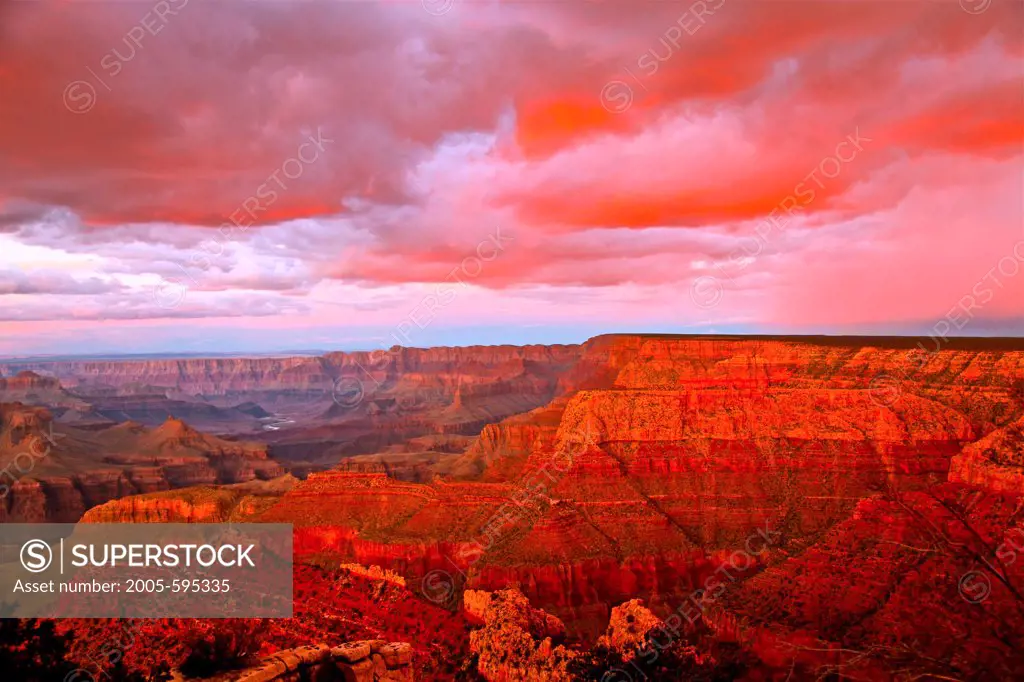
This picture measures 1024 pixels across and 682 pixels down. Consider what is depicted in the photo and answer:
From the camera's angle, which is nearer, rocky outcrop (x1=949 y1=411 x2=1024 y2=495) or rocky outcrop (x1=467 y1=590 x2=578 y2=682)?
rocky outcrop (x1=467 y1=590 x2=578 y2=682)

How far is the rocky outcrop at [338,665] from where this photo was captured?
1742 centimetres

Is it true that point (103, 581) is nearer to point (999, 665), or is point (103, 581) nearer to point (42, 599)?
point (42, 599)

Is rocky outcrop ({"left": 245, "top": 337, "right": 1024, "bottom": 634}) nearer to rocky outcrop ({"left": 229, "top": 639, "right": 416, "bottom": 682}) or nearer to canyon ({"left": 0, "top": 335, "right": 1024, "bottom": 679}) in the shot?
canyon ({"left": 0, "top": 335, "right": 1024, "bottom": 679})

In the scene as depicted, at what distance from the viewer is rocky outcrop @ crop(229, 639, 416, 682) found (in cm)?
1742

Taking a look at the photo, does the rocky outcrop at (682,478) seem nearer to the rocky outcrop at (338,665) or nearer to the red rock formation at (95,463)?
the rocky outcrop at (338,665)

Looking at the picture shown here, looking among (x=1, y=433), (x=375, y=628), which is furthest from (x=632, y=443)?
(x=1, y=433)

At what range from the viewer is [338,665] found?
18.9 m

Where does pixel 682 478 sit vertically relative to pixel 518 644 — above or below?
above

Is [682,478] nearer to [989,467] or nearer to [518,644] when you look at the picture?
[989,467]

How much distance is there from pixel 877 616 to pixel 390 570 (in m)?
29.7

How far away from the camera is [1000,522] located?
28750mm

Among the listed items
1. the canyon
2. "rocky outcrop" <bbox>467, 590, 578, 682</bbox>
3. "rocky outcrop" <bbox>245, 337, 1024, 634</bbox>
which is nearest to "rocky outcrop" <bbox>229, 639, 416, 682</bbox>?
"rocky outcrop" <bbox>467, 590, 578, 682</bbox>

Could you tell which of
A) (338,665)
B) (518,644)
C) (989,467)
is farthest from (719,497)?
(338,665)

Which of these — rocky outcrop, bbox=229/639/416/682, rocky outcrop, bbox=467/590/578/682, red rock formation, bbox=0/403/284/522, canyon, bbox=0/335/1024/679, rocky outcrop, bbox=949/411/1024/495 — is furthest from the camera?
red rock formation, bbox=0/403/284/522
